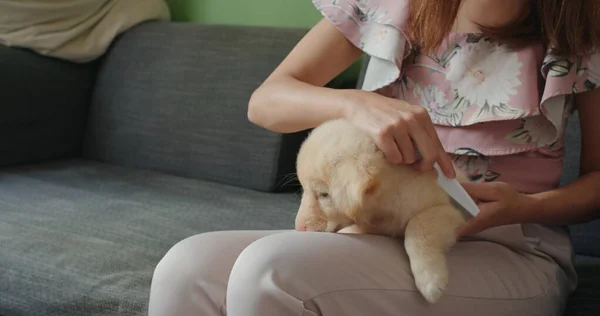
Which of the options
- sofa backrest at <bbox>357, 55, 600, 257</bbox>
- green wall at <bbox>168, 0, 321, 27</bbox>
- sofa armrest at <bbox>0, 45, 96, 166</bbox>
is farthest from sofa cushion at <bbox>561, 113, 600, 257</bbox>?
sofa armrest at <bbox>0, 45, 96, 166</bbox>

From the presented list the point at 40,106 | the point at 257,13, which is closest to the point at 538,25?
the point at 257,13

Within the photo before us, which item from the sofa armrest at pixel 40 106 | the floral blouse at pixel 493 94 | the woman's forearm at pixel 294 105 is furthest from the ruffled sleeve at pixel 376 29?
the sofa armrest at pixel 40 106

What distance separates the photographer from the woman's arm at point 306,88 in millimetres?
988

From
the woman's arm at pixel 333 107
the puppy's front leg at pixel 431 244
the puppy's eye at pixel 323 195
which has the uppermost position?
the woman's arm at pixel 333 107

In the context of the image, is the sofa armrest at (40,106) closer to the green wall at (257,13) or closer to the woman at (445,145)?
the green wall at (257,13)

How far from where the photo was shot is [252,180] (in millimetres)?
1768

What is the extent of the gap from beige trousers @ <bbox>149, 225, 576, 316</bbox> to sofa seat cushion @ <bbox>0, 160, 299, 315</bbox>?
0.23 metres

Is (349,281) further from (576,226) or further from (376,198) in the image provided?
(576,226)

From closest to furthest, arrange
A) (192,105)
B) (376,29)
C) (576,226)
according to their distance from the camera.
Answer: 1. (376,29)
2. (576,226)
3. (192,105)

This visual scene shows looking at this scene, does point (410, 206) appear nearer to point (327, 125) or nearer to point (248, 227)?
point (327, 125)

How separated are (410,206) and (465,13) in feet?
1.42

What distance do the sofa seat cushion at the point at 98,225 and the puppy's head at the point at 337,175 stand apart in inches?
14.6

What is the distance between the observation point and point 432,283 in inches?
30.9

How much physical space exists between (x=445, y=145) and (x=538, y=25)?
252mm
